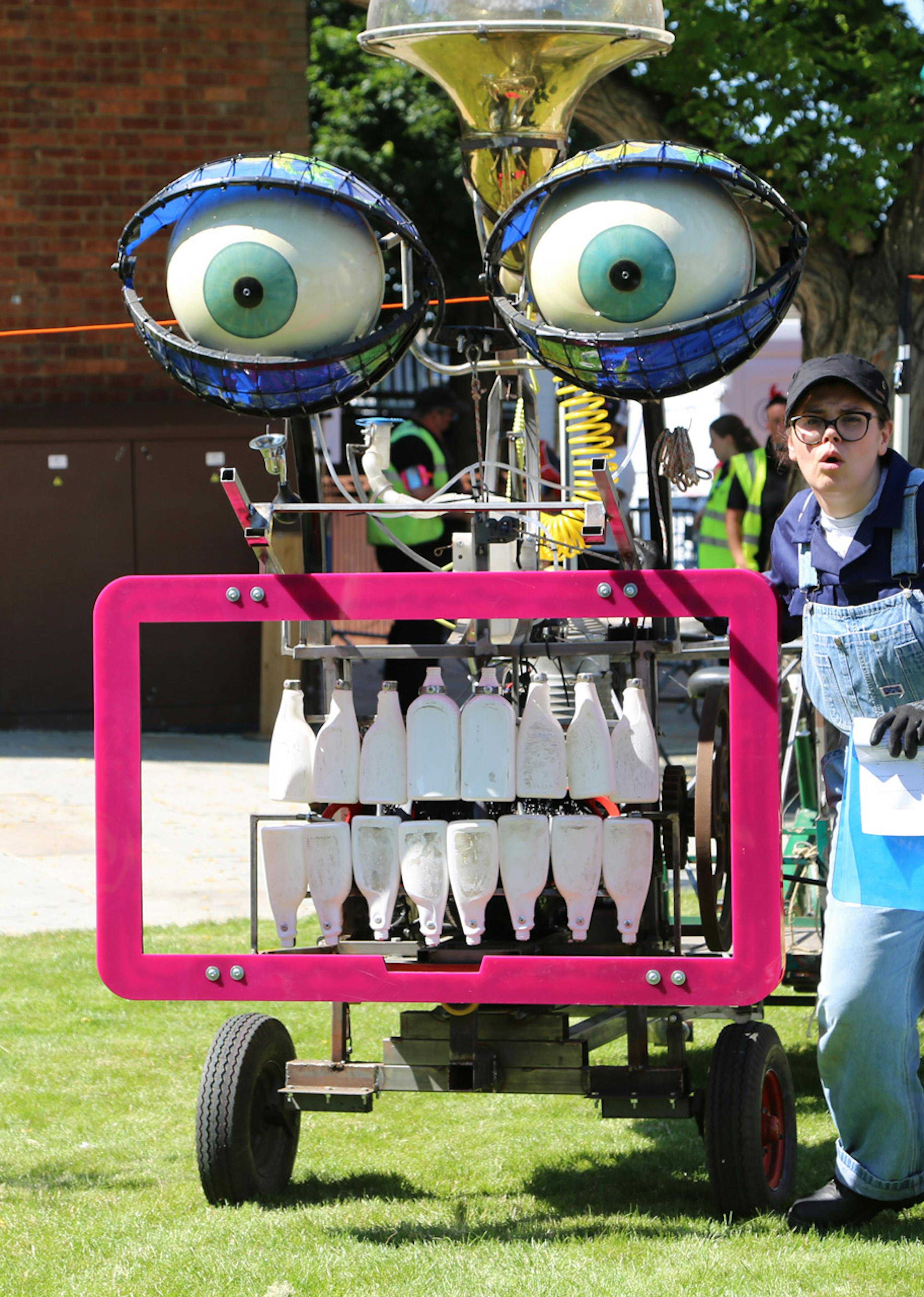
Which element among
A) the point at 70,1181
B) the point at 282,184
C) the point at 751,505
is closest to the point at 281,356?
the point at 282,184

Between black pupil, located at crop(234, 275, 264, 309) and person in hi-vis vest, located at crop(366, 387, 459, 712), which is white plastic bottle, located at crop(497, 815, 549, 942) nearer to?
black pupil, located at crop(234, 275, 264, 309)

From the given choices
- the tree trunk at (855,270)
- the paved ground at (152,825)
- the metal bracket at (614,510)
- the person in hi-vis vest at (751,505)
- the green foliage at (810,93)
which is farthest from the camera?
the tree trunk at (855,270)

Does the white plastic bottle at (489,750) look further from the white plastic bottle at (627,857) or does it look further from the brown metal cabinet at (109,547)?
the brown metal cabinet at (109,547)

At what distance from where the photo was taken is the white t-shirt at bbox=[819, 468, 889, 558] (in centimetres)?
376

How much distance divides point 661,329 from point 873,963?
1.38m

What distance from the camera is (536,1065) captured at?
404cm

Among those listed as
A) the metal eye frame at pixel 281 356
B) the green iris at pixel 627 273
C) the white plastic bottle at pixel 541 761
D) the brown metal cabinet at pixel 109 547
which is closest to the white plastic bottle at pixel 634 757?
the white plastic bottle at pixel 541 761

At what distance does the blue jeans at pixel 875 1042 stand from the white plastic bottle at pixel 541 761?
2.20 feet

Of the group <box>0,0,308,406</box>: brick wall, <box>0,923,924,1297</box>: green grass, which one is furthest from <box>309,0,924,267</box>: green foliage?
<box>0,923,924,1297</box>: green grass

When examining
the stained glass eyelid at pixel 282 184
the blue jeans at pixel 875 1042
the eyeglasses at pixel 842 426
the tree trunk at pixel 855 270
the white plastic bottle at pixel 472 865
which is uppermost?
the tree trunk at pixel 855 270

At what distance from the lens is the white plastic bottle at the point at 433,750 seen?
3688 mm

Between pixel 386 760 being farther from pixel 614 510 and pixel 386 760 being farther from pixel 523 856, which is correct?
pixel 614 510

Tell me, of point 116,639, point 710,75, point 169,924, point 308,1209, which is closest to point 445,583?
point 116,639

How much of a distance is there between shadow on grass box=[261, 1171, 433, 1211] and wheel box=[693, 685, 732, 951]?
37.2 inches
